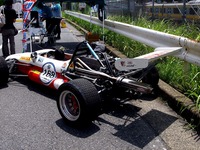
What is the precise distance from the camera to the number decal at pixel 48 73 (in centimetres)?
508

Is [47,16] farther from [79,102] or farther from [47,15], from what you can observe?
[79,102]

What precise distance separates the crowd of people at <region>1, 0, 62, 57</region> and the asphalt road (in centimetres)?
403

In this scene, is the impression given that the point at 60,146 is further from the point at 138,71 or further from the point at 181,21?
the point at 181,21

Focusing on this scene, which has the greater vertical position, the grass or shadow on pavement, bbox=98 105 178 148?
the grass

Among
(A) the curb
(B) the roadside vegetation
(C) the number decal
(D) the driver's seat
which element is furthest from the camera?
(D) the driver's seat

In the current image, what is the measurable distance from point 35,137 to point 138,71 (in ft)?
6.00

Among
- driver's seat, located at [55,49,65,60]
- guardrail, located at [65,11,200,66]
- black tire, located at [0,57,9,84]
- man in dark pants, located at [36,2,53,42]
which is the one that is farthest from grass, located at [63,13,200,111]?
man in dark pants, located at [36,2,53,42]

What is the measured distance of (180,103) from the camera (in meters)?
4.20

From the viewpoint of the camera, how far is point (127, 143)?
3.50 m

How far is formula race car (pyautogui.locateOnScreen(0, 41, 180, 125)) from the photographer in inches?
146

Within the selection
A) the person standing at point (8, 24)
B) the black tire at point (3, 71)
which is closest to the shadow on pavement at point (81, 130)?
the black tire at point (3, 71)

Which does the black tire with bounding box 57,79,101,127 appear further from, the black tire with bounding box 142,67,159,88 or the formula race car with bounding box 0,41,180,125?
the black tire with bounding box 142,67,159,88

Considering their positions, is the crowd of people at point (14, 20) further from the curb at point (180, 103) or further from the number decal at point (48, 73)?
the curb at point (180, 103)

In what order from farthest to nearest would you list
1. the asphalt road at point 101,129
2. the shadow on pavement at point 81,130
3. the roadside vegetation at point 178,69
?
the roadside vegetation at point 178,69
the shadow on pavement at point 81,130
the asphalt road at point 101,129
